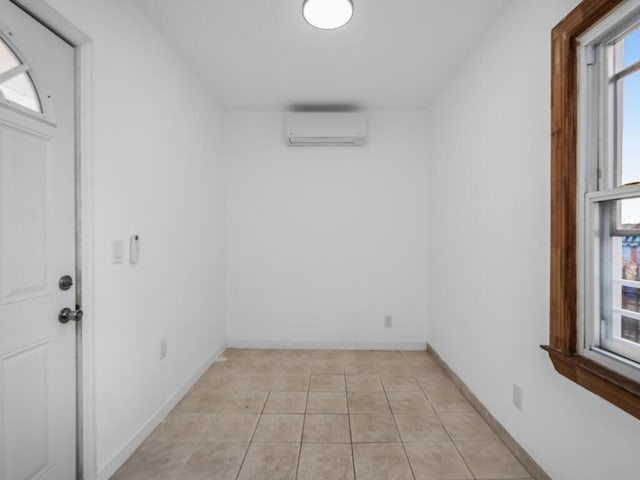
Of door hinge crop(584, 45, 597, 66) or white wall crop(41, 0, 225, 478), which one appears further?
white wall crop(41, 0, 225, 478)

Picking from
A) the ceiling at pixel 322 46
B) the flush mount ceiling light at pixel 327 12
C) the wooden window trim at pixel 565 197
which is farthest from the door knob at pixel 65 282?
the wooden window trim at pixel 565 197

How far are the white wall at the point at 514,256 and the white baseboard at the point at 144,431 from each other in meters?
2.19

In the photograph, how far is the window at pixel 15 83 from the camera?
1187 millimetres

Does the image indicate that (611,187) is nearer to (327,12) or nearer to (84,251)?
(327,12)

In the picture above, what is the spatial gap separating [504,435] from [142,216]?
8.46 ft

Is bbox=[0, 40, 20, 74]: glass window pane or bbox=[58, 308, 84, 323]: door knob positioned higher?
bbox=[0, 40, 20, 74]: glass window pane

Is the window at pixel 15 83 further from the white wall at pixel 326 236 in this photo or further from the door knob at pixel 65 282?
the white wall at pixel 326 236

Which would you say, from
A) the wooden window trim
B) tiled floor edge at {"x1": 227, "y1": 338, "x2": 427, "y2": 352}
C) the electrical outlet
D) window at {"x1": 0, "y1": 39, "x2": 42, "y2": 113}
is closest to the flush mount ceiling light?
the wooden window trim

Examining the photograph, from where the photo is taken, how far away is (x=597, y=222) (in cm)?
132

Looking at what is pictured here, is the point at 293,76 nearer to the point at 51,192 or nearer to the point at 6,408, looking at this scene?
the point at 51,192

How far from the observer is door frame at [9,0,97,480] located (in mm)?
1528

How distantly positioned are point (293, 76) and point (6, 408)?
2734 millimetres

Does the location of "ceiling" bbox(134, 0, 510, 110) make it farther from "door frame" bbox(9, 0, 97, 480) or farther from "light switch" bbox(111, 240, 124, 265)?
"light switch" bbox(111, 240, 124, 265)

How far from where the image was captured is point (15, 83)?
1.24 metres
